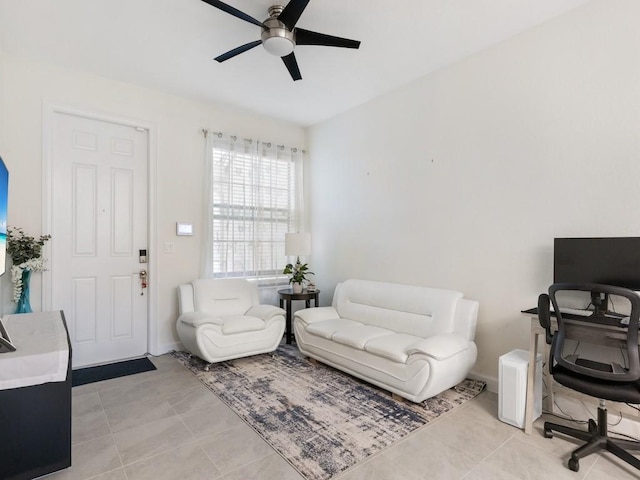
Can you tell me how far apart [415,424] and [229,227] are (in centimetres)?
300

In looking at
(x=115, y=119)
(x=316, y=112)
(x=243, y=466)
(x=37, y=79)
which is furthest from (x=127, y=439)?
(x=316, y=112)

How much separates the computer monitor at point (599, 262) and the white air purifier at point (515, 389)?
602 mm

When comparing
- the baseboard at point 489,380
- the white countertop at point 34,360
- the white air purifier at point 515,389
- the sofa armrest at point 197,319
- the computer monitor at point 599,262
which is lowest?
the baseboard at point 489,380

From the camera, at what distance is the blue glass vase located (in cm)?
295

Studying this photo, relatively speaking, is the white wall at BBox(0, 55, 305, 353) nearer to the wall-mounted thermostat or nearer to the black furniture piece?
the wall-mounted thermostat

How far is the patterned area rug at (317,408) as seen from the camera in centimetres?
201

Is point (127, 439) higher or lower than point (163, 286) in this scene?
lower

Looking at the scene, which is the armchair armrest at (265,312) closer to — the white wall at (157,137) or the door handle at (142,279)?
the white wall at (157,137)

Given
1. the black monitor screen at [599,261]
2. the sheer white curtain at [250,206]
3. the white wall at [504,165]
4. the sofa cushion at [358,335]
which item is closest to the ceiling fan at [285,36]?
the white wall at [504,165]

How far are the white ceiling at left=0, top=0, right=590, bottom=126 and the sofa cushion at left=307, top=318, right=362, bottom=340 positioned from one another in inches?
98.1

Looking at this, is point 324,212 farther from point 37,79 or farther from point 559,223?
point 37,79

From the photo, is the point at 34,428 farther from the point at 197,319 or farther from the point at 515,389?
the point at 515,389

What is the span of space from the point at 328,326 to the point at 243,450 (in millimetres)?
1518

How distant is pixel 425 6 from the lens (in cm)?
241
